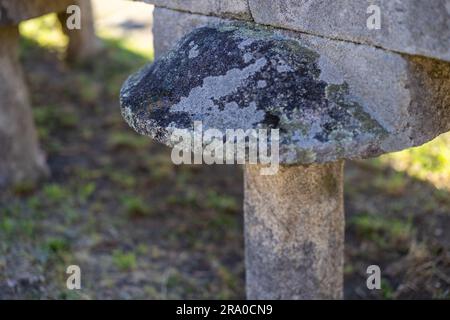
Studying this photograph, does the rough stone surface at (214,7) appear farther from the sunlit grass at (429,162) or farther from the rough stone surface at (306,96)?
the sunlit grass at (429,162)

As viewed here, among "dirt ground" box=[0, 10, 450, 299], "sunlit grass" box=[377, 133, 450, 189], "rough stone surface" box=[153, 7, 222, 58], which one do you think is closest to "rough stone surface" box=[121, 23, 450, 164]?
"rough stone surface" box=[153, 7, 222, 58]

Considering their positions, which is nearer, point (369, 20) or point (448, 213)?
point (369, 20)

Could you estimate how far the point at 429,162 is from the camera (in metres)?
5.03

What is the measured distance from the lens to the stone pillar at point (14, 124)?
458cm

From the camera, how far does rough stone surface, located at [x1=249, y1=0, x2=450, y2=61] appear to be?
2.17m

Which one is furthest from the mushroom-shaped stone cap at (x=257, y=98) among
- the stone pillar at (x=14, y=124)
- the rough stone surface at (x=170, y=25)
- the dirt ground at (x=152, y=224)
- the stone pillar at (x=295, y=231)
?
the stone pillar at (x=14, y=124)

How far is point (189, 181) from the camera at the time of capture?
5.12 metres

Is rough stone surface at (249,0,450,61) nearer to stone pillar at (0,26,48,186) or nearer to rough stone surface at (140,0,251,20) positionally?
rough stone surface at (140,0,251,20)

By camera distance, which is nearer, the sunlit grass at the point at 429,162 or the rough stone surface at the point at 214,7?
the rough stone surface at the point at 214,7

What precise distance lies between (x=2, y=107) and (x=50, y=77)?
6.65ft

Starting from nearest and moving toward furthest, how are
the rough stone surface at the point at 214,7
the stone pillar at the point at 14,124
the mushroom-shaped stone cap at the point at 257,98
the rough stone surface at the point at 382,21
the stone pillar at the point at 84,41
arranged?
the rough stone surface at the point at 382,21
the mushroom-shaped stone cap at the point at 257,98
the rough stone surface at the point at 214,7
the stone pillar at the point at 14,124
the stone pillar at the point at 84,41

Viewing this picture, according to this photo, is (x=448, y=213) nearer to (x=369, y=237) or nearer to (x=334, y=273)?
(x=369, y=237)

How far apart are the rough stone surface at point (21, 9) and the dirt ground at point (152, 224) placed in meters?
1.23
